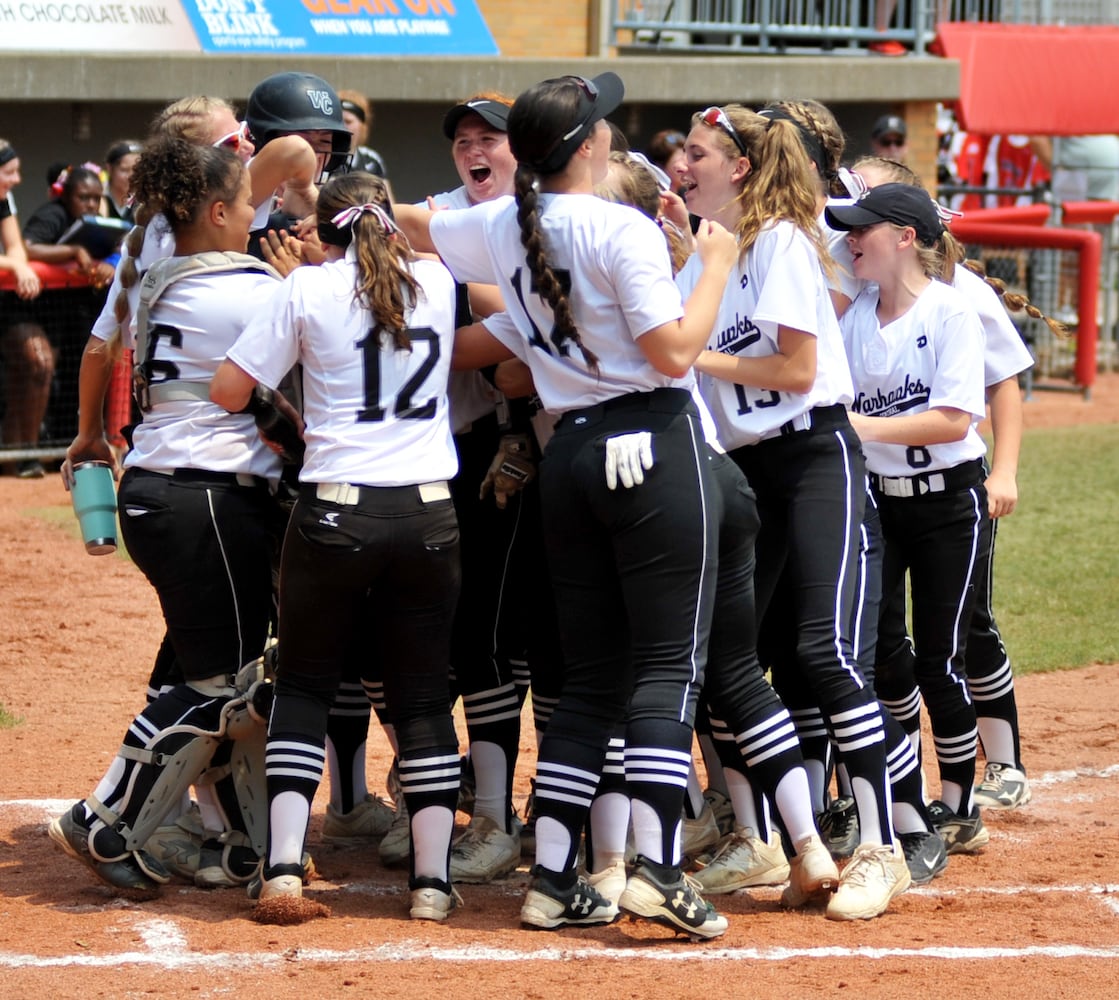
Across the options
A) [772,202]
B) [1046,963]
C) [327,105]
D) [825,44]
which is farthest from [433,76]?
[1046,963]

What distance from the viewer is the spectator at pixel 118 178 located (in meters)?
11.1

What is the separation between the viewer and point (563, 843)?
166 inches

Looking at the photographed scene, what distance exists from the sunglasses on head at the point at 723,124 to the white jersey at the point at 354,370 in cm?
83

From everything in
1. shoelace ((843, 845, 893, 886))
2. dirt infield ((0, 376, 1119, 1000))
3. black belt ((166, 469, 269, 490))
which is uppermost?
black belt ((166, 469, 269, 490))

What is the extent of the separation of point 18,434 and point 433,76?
4731mm

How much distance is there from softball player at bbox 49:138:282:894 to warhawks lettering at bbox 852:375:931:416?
1.73m

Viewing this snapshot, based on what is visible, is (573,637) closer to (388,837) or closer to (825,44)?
(388,837)

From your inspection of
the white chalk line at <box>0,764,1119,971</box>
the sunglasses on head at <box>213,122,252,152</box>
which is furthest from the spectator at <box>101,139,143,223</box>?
the white chalk line at <box>0,764,1119,971</box>

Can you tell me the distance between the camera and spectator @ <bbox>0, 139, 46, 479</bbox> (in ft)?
34.9

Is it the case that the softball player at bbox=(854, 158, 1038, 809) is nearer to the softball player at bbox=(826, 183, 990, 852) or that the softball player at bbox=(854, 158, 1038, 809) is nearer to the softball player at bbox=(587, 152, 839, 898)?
the softball player at bbox=(826, 183, 990, 852)

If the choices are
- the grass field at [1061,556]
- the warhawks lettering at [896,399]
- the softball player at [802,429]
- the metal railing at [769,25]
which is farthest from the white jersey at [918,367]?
the metal railing at [769,25]

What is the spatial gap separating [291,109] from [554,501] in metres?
1.75

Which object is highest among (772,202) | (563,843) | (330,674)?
(772,202)

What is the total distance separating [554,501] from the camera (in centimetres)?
413
